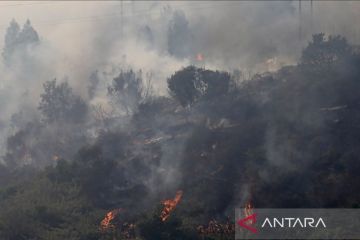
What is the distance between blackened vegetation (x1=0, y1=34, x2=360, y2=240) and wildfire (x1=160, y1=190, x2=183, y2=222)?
0.57m

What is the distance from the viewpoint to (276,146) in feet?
161

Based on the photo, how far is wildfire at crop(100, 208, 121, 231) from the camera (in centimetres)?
4257

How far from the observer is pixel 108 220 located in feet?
145

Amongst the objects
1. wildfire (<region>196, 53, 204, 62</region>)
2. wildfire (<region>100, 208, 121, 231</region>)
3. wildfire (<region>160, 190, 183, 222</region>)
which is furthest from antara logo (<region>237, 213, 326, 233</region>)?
wildfire (<region>196, 53, 204, 62</region>)

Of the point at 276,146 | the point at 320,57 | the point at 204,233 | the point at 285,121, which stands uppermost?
the point at 320,57

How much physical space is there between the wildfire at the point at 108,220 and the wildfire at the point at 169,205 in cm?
382

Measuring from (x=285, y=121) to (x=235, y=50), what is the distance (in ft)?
133

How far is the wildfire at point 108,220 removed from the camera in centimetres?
4257

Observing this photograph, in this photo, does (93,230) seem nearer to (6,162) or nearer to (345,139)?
(345,139)

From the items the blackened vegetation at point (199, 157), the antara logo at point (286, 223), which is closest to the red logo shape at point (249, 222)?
the antara logo at point (286, 223)

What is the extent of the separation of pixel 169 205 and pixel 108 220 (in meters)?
4.72

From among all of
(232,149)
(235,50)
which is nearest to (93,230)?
(232,149)

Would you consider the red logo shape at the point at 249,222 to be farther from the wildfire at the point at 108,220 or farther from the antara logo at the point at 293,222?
the wildfire at the point at 108,220

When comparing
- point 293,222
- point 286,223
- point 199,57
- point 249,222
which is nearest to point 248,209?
point 249,222
